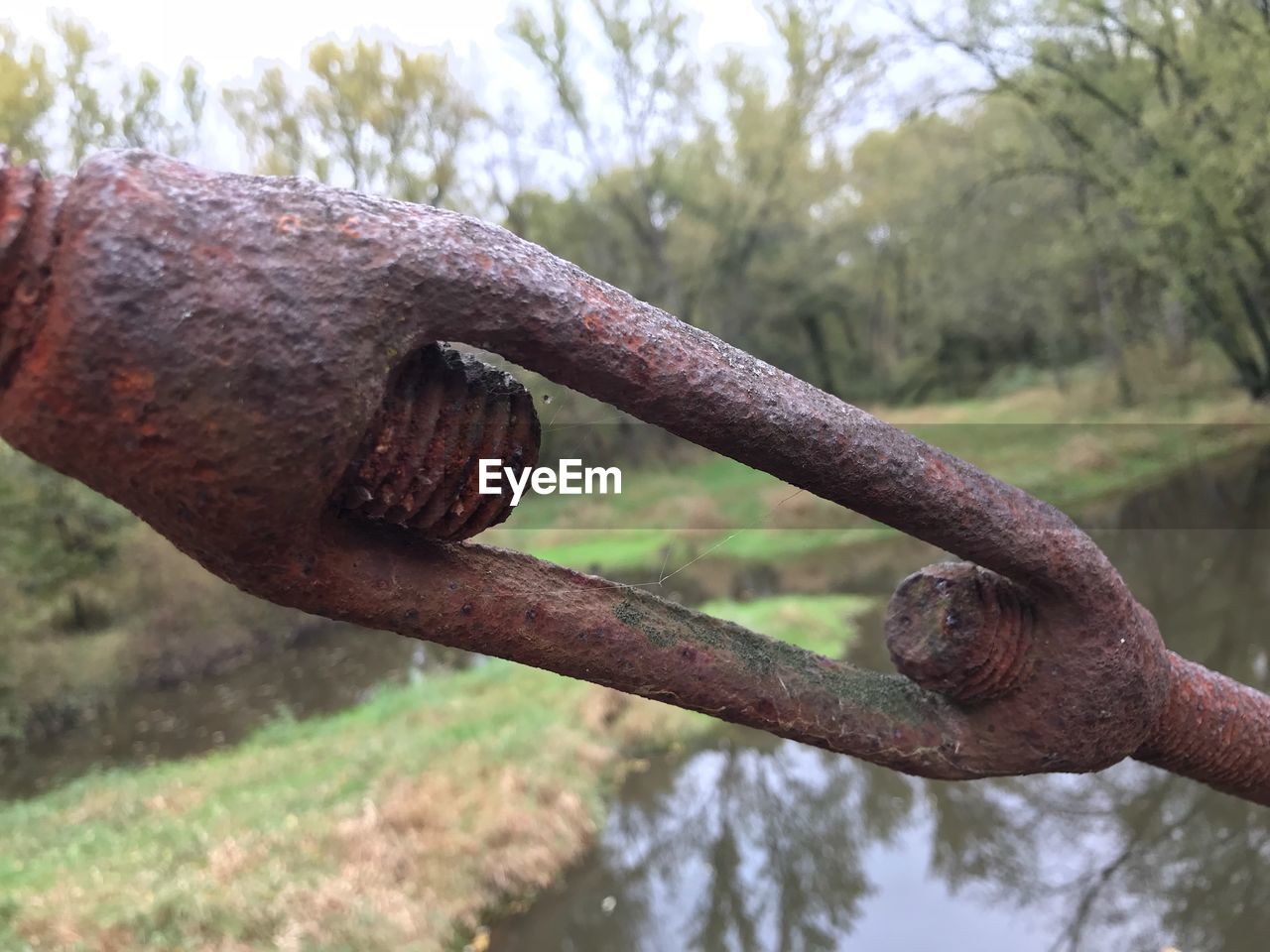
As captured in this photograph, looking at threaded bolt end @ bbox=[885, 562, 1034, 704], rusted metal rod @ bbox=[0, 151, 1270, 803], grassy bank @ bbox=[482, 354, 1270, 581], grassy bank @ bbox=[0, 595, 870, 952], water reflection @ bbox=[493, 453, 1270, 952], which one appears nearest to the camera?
rusted metal rod @ bbox=[0, 151, 1270, 803]

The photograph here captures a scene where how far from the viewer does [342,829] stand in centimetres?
617

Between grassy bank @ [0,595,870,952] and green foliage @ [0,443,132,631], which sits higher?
green foliage @ [0,443,132,631]

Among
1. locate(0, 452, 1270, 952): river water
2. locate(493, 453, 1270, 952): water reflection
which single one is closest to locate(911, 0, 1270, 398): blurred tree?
locate(0, 452, 1270, 952): river water

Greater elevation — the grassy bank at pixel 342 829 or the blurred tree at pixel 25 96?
the blurred tree at pixel 25 96

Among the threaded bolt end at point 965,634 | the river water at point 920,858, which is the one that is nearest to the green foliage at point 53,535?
the river water at point 920,858

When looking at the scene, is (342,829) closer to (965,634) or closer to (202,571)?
(965,634)

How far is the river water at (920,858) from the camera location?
5512 mm

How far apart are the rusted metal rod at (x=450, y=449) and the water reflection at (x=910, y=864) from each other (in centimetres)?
484

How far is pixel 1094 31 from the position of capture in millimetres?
13836

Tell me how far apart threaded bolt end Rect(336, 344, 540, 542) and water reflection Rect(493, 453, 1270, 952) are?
5482 mm

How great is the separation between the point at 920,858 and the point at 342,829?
4049mm

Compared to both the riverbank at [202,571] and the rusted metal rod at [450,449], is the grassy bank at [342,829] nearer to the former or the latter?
the riverbank at [202,571]

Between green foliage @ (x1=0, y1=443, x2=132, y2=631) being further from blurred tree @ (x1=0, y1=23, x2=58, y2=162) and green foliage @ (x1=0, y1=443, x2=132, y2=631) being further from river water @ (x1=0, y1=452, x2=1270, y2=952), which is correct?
river water @ (x1=0, y1=452, x2=1270, y2=952)

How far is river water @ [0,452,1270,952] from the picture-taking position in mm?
5512
